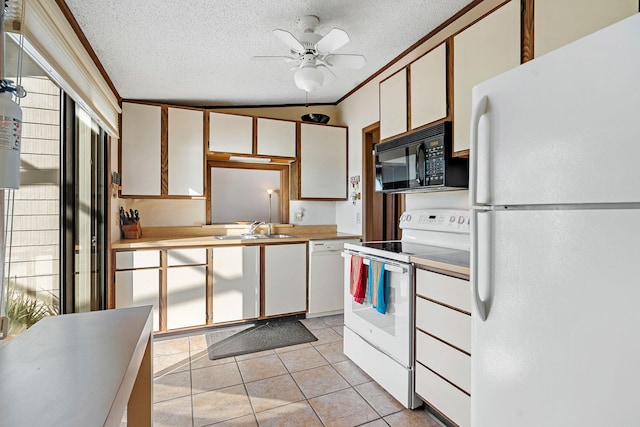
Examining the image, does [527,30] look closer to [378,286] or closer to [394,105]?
[394,105]

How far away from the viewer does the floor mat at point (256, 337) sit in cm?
267

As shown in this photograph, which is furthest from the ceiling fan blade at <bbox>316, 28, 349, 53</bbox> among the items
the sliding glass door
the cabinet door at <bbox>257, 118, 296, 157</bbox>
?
the sliding glass door

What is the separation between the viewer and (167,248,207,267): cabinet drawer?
2857 mm

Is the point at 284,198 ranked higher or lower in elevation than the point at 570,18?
lower

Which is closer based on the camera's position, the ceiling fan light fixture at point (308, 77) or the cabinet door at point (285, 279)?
the ceiling fan light fixture at point (308, 77)

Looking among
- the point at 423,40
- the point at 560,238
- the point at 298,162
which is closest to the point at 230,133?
the point at 298,162

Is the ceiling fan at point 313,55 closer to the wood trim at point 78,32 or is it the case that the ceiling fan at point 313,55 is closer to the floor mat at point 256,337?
the wood trim at point 78,32

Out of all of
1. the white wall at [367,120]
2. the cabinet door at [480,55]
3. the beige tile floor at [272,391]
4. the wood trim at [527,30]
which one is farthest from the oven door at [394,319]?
the wood trim at [527,30]

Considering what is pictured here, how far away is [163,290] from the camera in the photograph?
283 centimetres

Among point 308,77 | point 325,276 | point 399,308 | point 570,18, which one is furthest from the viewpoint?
point 325,276

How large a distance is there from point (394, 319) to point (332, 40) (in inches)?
70.7

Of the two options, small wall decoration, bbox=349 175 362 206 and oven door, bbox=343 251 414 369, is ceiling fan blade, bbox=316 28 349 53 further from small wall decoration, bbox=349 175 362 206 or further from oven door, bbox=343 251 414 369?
small wall decoration, bbox=349 175 362 206

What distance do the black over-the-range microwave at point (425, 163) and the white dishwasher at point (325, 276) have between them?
1.12m

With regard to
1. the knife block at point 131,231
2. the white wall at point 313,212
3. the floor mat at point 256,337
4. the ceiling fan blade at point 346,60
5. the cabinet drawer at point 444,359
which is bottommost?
the floor mat at point 256,337
